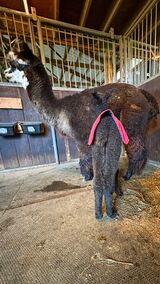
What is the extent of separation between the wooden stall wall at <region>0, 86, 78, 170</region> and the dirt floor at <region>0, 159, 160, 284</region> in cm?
91

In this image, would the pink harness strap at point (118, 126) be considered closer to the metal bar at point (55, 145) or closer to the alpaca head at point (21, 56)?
the alpaca head at point (21, 56)

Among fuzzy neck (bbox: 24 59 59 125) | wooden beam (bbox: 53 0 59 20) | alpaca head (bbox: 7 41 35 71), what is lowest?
fuzzy neck (bbox: 24 59 59 125)

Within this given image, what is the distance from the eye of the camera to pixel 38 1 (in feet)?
8.32

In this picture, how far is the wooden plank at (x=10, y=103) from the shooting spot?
2.40 meters

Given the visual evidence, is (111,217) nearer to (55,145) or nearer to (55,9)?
(55,145)

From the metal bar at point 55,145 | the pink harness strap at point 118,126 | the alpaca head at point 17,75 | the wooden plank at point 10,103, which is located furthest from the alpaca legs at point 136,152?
the wooden plank at point 10,103

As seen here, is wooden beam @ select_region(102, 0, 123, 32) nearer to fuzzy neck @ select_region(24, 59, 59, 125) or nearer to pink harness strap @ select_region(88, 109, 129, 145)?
fuzzy neck @ select_region(24, 59, 59, 125)

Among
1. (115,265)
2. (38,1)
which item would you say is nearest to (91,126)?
(115,265)

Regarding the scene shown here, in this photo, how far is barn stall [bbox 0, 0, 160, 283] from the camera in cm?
81

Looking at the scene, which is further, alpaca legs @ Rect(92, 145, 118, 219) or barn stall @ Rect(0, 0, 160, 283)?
alpaca legs @ Rect(92, 145, 118, 219)

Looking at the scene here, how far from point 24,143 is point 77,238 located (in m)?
1.96

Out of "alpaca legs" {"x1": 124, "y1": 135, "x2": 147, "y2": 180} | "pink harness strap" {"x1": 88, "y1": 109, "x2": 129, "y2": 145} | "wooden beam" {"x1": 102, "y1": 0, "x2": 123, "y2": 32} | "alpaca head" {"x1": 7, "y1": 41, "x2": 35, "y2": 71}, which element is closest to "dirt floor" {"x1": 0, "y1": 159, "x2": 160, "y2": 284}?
"alpaca legs" {"x1": 124, "y1": 135, "x2": 147, "y2": 180}

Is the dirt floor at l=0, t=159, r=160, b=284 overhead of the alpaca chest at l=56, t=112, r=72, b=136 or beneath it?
beneath

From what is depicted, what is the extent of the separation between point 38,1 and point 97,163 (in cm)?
315
